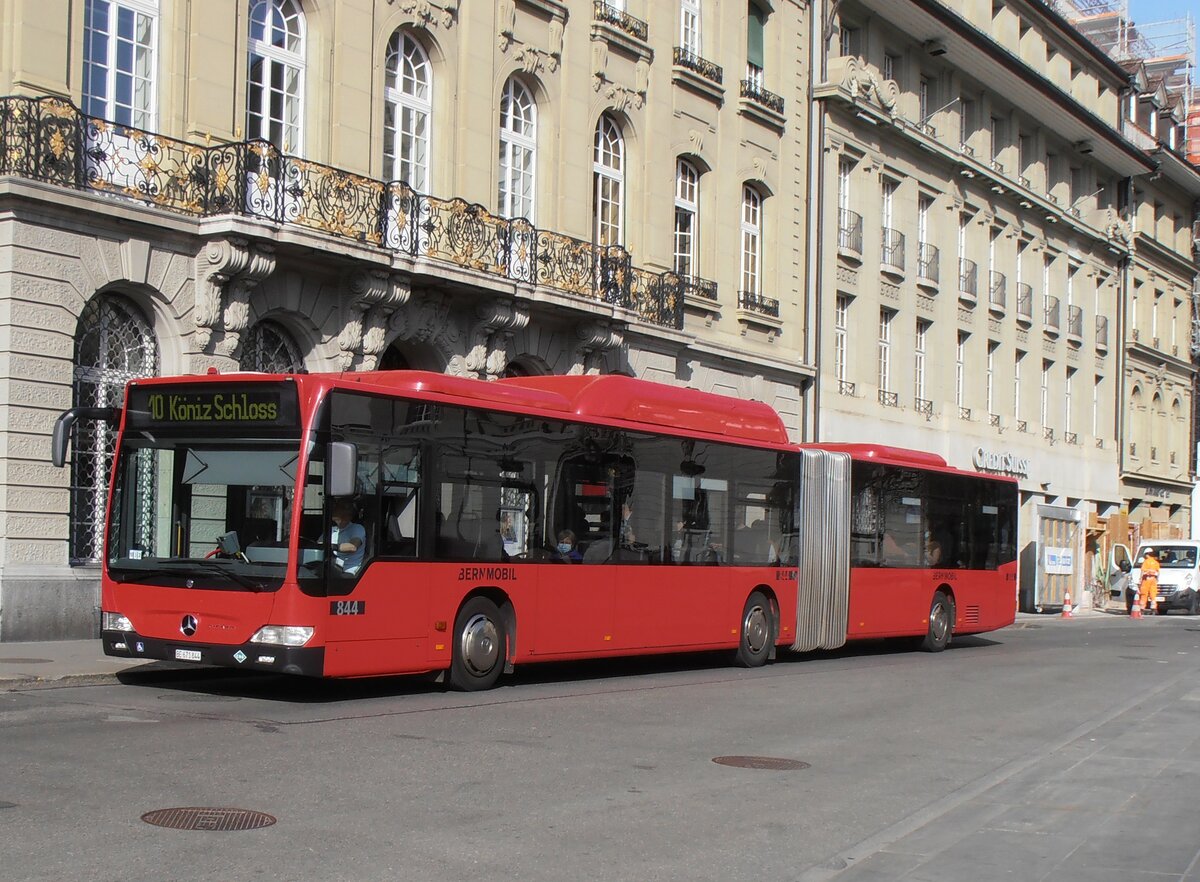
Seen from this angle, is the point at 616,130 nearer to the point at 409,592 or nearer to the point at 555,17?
the point at 555,17

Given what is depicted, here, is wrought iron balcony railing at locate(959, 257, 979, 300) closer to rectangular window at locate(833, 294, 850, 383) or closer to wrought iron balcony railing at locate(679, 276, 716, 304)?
rectangular window at locate(833, 294, 850, 383)

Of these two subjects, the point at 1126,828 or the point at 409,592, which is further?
the point at 409,592

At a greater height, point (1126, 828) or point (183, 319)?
point (183, 319)

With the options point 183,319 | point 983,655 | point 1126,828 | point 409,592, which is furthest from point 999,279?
point 1126,828

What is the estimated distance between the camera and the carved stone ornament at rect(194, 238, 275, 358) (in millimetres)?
19484

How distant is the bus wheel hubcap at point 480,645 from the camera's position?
1451cm

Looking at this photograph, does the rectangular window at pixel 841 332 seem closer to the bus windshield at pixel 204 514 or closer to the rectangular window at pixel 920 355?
the rectangular window at pixel 920 355

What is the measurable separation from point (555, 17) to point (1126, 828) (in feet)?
68.6

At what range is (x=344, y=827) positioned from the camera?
24.9ft

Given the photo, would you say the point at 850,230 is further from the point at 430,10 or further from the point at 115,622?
the point at 115,622

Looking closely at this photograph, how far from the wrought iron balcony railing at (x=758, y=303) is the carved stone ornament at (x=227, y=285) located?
46.1 feet

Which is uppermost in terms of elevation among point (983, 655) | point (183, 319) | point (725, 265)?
point (725, 265)

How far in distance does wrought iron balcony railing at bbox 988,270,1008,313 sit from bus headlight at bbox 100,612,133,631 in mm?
34837

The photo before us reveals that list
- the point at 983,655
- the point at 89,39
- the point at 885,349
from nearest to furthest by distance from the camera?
the point at 89,39 → the point at 983,655 → the point at 885,349
